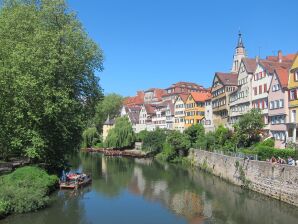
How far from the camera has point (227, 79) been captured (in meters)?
68.7

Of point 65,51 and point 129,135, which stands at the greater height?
point 65,51

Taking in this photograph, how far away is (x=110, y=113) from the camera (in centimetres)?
13325

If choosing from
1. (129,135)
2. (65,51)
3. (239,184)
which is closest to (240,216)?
(239,184)

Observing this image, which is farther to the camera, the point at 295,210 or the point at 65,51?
the point at 65,51

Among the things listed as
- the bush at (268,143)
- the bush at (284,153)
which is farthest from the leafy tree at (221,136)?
the bush at (284,153)

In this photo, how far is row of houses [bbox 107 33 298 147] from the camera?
47.2 meters

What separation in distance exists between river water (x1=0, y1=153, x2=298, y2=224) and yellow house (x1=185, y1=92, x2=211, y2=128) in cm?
3326

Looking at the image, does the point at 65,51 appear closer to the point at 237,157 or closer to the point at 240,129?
the point at 237,157

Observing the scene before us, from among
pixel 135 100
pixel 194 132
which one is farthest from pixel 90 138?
pixel 135 100

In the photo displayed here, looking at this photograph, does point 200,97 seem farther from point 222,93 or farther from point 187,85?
point 187,85

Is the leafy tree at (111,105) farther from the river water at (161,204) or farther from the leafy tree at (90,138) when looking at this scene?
the river water at (161,204)

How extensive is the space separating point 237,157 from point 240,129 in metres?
8.85

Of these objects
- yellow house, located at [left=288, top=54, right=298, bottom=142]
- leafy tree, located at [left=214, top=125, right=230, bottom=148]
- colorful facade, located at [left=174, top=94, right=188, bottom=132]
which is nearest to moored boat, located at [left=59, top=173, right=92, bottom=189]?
leafy tree, located at [left=214, top=125, right=230, bottom=148]

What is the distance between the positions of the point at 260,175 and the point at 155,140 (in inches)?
1671
